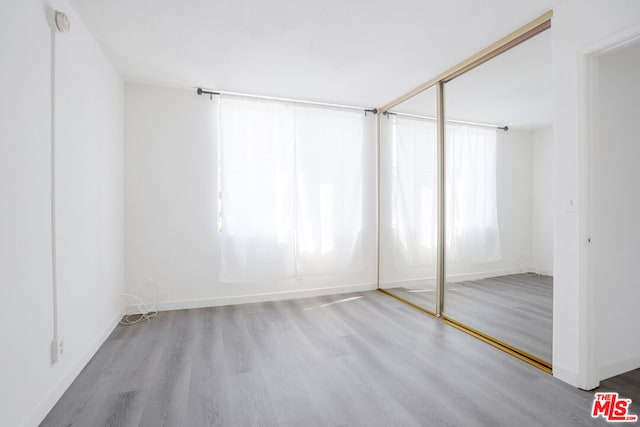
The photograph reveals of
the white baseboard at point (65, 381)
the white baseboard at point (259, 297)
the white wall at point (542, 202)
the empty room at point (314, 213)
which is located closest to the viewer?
the white baseboard at point (65, 381)

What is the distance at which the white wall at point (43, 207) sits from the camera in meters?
1.43

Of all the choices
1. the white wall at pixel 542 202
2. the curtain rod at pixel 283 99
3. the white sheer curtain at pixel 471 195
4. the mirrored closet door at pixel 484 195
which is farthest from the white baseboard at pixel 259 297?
the curtain rod at pixel 283 99

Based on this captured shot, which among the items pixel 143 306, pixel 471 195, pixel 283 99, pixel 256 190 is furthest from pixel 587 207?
pixel 143 306

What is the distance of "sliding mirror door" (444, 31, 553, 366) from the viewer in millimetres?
2367

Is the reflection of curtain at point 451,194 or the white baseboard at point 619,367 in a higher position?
the reflection of curtain at point 451,194

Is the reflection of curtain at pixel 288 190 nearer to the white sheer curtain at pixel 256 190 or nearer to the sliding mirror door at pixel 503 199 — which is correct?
the white sheer curtain at pixel 256 190

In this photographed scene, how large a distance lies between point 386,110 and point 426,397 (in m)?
3.55

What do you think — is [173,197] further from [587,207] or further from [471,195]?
[587,207]

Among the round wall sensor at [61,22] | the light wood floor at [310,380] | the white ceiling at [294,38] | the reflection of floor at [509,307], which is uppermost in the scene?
the white ceiling at [294,38]

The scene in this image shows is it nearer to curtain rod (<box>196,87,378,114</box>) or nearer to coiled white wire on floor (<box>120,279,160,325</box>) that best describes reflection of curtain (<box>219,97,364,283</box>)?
curtain rod (<box>196,87,378,114</box>)

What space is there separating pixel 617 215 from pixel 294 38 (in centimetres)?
280

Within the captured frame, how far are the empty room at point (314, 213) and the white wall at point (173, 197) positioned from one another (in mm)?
25

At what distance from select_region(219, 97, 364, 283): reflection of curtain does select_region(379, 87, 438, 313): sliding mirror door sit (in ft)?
1.35

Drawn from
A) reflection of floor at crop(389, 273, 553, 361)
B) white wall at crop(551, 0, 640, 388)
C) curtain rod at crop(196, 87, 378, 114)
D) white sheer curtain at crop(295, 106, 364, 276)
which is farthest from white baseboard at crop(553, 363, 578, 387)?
curtain rod at crop(196, 87, 378, 114)
